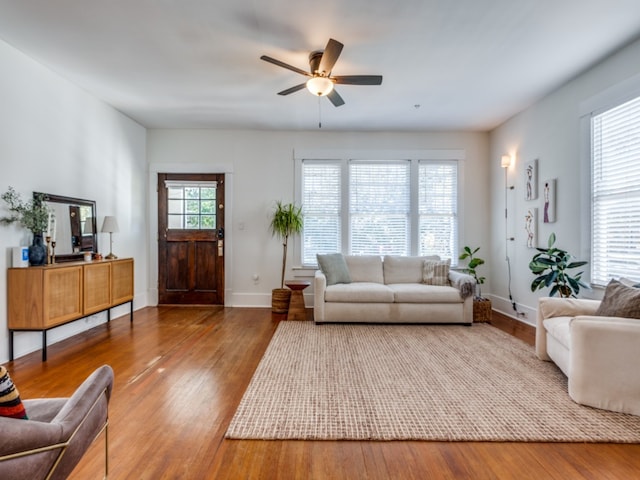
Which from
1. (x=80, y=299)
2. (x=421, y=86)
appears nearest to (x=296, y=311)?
(x=80, y=299)

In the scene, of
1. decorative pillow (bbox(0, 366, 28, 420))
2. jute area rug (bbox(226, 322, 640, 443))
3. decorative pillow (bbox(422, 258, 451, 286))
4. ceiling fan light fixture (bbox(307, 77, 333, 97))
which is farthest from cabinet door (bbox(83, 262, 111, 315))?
decorative pillow (bbox(422, 258, 451, 286))

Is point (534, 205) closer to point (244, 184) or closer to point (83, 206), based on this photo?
point (244, 184)

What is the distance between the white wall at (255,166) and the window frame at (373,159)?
8 cm

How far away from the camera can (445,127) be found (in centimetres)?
530

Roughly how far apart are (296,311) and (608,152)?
3884 mm

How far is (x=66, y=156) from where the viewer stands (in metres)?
3.79

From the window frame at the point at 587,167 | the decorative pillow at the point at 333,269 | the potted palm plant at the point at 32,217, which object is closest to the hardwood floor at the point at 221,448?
the potted palm plant at the point at 32,217

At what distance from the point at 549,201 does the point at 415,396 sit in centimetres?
309

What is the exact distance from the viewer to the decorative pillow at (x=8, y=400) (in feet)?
3.43

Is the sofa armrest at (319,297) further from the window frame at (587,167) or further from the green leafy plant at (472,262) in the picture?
the window frame at (587,167)

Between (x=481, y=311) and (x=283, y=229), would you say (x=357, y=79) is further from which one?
(x=481, y=311)

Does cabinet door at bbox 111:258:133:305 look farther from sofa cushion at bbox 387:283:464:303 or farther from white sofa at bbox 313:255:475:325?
sofa cushion at bbox 387:283:464:303

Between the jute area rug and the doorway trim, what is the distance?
2194 mm

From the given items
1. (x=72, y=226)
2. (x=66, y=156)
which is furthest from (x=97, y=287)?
(x=66, y=156)
